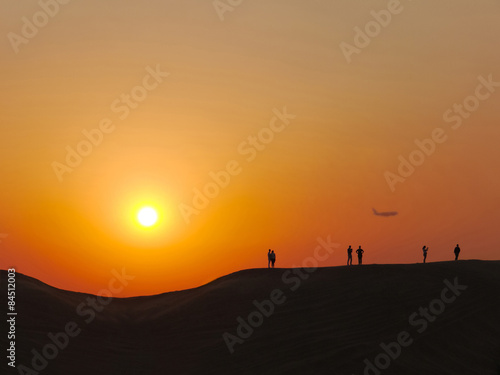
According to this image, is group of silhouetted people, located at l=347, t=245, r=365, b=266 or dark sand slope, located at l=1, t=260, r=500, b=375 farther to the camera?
group of silhouetted people, located at l=347, t=245, r=365, b=266

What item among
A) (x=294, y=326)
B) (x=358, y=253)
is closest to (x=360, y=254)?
(x=358, y=253)

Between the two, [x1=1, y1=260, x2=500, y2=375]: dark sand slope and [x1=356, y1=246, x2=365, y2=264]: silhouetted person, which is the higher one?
[x1=356, y1=246, x2=365, y2=264]: silhouetted person

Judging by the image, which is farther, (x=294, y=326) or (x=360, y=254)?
(x=360, y=254)

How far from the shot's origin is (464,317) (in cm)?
2714

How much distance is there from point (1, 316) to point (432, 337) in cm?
1542

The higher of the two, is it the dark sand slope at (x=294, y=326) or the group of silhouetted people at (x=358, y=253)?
the group of silhouetted people at (x=358, y=253)

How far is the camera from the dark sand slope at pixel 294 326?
23609 millimetres

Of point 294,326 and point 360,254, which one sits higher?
point 360,254

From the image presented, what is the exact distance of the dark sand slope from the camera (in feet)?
77.5

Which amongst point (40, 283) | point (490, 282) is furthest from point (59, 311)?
point (490, 282)

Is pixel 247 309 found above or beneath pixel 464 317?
above

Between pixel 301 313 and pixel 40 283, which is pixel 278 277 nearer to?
pixel 301 313

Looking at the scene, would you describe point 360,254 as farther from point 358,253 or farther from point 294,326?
point 294,326

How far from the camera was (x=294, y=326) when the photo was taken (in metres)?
26.6
